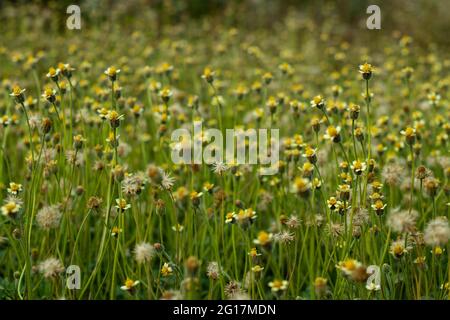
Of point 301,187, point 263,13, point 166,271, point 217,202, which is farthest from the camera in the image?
point 263,13

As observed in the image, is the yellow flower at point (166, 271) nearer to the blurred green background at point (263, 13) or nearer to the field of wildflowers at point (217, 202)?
the field of wildflowers at point (217, 202)

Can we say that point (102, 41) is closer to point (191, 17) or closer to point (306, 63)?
point (306, 63)


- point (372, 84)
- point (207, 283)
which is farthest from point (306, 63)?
point (207, 283)

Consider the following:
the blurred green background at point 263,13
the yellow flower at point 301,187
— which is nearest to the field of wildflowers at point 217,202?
the yellow flower at point 301,187

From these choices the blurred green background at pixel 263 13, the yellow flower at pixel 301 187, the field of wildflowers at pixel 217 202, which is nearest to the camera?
the yellow flower at pixel 301 187

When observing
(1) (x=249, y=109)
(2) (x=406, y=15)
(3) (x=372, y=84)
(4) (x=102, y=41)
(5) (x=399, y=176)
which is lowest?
(5) (x=399, y=176)

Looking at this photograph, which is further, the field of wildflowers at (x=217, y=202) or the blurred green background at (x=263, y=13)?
the blurred green background at (x=263, y=13)

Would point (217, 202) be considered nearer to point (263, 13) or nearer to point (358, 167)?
point (358, 167)

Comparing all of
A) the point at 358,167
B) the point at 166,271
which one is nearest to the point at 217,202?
the point at 166,271

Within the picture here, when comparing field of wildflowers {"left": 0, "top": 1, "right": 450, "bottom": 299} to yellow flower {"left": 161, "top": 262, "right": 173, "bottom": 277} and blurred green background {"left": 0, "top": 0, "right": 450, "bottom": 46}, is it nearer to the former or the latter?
yellow flower {"left": 161, "top": 262, "right": 173, "bottom": 277}

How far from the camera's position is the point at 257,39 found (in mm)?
5504
